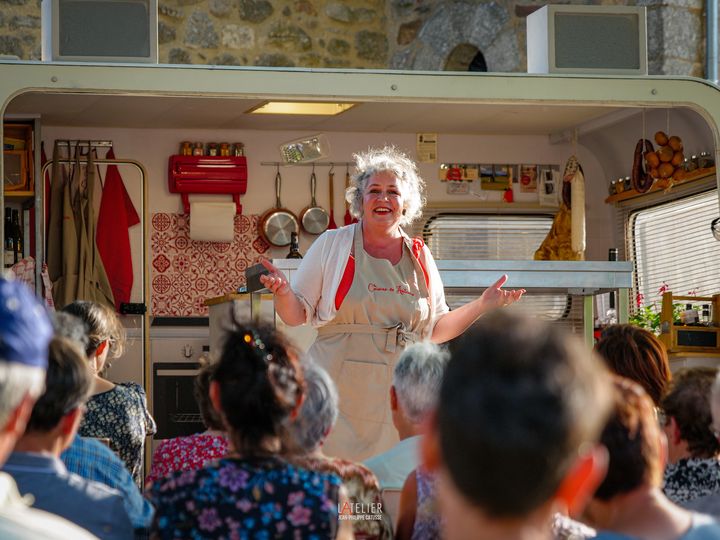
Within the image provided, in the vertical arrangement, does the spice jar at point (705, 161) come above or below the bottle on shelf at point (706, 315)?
above

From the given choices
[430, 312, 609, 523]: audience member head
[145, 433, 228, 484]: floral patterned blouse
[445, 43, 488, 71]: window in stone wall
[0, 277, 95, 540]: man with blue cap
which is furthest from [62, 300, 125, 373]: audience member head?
[445, 43, 488, 71]: window in stone wall

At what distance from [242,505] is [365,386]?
231 centimetres

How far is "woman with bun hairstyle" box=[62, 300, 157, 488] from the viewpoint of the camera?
366 cm

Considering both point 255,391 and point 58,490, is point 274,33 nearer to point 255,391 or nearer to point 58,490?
point 255,391

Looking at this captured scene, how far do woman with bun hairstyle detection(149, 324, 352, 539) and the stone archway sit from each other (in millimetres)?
7614

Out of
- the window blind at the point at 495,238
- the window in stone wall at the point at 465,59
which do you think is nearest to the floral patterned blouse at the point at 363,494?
the window blind at the point at 495,238

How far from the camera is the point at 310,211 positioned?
881 cm

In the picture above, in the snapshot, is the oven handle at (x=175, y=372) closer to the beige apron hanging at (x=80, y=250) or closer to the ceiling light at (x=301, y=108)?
the beige apron hanging at (x=80, y=250)

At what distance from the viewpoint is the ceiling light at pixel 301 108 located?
25.5 feet

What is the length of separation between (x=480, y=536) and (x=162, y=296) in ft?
24.4

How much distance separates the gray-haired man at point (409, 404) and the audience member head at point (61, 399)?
3.09ft

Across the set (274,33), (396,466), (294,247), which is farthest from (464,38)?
(396,466)

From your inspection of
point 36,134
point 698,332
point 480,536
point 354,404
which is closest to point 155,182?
point 36,134

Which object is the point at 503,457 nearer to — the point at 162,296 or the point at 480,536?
the point at 480,536
